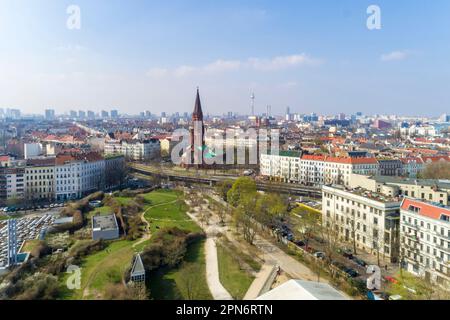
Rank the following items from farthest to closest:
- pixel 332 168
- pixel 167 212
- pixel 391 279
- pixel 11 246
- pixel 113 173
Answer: pixel 113 173 → pixel 332 168 → pixel 167 212 → pixel 11 246 → pixel 391 279

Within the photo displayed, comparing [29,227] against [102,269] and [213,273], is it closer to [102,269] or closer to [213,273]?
[102,269]

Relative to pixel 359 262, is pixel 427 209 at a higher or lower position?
higher

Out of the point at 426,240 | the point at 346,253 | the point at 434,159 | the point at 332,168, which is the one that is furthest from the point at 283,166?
the point at 426,240

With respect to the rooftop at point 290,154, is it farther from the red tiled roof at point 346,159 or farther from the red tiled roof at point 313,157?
the red tiled roof at point 346,159

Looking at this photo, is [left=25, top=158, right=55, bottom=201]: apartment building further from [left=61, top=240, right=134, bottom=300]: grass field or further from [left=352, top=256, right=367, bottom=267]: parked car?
[left=352, top=256, right=367, bottom=267]: parked car

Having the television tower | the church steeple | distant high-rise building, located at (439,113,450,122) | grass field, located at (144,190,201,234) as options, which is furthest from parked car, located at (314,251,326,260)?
distant high-rise building, located at (439,113,450,122)
